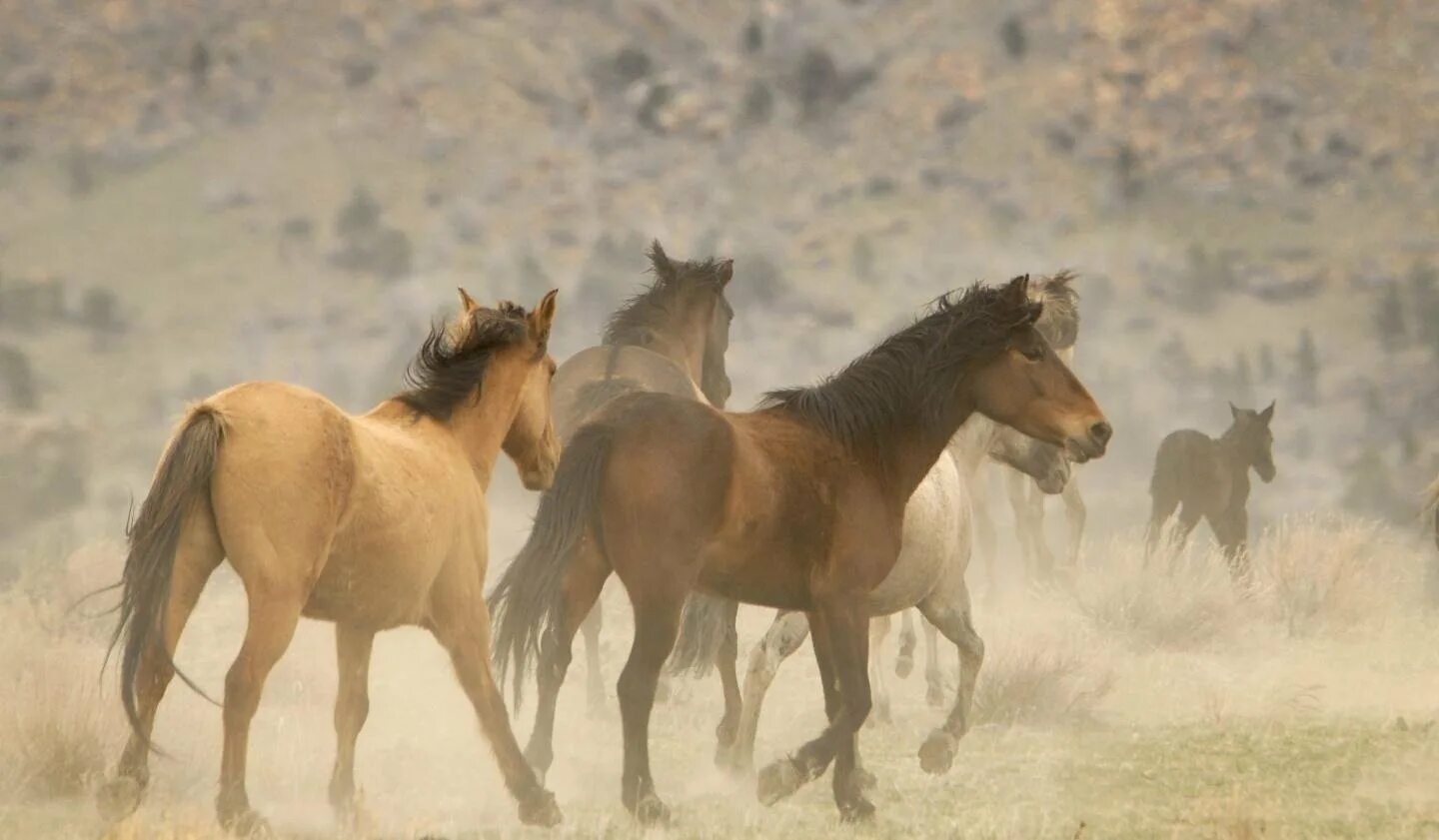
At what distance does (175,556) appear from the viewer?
6.47 metres

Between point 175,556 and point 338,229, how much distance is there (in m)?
44.5

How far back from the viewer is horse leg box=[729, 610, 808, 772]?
9203mm

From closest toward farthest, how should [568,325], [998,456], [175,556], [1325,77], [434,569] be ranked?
[175,556] < [434,569] < [998,456] < [568,325] < [1325,77]

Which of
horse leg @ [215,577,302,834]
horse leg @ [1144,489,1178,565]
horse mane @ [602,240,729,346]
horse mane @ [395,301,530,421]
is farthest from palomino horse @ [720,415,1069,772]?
horse leg @ [1144,489,1178,565]

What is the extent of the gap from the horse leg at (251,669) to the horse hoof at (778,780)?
2.13 m

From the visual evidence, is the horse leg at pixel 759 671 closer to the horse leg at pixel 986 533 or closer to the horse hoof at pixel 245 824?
the horse hoof at pixel 245 824

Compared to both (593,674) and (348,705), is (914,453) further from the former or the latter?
(593,674)

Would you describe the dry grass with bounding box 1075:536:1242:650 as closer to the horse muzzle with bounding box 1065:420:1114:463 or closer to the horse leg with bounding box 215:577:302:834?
the horse muzzle with bounding box 1065:420:1114:463

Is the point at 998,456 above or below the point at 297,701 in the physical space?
above

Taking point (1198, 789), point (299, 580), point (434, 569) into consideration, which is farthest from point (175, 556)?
point (1198, 789)

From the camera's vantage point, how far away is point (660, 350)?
12234 millimetres

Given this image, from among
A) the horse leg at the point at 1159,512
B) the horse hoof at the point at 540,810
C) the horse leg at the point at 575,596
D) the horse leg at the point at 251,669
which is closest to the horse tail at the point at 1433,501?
the horse leg at the point at 575,596

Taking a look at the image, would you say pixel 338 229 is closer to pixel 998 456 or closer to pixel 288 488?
pixel 998 456

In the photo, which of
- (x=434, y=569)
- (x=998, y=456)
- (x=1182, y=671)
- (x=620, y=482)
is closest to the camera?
(x=434, y=569)
